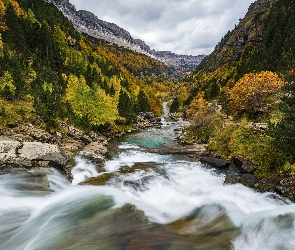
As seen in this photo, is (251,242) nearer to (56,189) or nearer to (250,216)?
(250,216)

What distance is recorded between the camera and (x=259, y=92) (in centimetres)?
3831

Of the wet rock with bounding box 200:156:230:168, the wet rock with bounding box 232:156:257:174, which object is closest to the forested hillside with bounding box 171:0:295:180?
the wet rock with bounding box 232:156:257:174

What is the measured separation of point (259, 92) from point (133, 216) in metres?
34.9

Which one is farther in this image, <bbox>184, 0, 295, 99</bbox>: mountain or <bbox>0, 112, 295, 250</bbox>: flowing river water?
<bbox>184, 0, 295, 99</bbox>: mountain

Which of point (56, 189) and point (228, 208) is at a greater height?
point (56, 189)

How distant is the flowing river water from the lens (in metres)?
9.17

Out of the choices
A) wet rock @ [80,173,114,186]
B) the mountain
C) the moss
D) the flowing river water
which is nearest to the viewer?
the flowing river water

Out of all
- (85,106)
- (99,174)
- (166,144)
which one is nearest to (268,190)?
(99,174)

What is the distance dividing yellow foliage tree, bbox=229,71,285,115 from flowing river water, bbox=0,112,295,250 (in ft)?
82.1

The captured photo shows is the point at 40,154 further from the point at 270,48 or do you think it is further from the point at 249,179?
the point at 270,48

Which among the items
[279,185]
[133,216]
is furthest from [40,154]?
[279,185]

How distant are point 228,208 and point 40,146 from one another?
1365 cm

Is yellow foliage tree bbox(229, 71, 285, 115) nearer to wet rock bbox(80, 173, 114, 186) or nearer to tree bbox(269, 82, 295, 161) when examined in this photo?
tree bbox(269, 82, 295, 161)

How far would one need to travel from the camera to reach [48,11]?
349 feet
